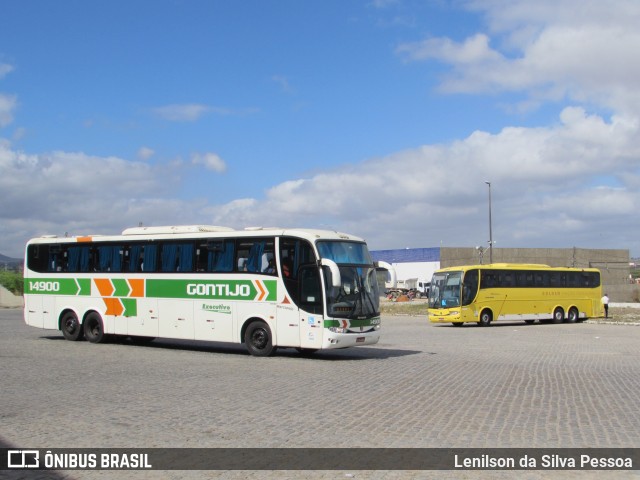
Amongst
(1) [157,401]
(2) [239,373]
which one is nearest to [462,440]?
(1) [157,401]

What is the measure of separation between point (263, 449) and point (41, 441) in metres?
2.47

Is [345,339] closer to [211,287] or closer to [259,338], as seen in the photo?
[259,338]

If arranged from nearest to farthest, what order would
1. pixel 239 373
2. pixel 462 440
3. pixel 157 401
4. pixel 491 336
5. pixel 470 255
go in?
pixel 462 440, pixel 157 401, pixel 239 373, pixel 491 336, pixel 470 255

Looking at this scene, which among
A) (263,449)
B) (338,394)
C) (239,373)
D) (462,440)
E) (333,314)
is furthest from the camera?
(333,314)

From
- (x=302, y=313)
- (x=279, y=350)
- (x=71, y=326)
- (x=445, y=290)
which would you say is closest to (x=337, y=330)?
(x=302, y=313)

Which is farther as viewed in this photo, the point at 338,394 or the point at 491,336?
the point at 491,336

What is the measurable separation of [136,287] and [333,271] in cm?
731

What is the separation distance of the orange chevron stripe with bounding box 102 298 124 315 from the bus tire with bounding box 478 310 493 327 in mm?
21527

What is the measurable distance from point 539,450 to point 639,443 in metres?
1.30

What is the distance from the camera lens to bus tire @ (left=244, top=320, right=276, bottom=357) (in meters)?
19.3

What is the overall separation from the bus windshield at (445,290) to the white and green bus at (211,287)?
17.9m

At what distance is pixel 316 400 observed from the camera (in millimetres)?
11500

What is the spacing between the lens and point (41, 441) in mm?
8180

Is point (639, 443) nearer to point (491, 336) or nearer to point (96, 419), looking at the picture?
point (96, 419)
